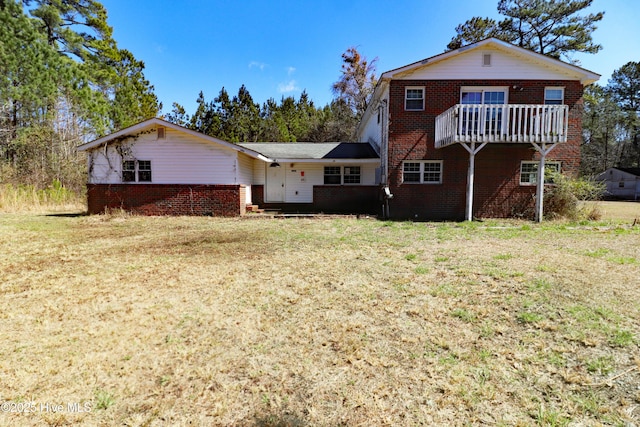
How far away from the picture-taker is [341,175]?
16.6 m

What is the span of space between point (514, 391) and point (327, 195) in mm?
13255

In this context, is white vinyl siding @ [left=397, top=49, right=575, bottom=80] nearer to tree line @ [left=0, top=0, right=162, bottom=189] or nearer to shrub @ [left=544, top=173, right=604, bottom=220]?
shrub @ [left=544, top=173, right=604, bottom=220]

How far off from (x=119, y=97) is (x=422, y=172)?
25291mm

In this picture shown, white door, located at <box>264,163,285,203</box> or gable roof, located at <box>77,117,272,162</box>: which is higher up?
gable roof, located at <box>77,117,272,162</box>

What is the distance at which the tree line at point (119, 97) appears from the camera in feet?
60.6

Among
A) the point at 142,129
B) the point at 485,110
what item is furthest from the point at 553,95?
the point at 142,129

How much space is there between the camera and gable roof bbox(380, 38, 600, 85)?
12.6 meters

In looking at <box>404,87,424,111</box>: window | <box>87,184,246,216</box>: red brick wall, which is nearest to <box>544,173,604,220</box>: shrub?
<box>404,87,424,111</box>: window

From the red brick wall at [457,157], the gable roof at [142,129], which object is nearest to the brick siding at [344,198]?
the red brick wall at [457,157]

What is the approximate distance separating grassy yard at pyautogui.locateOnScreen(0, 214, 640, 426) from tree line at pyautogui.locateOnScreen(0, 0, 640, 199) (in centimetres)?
1718

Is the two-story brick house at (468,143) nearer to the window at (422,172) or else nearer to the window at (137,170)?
the window at (422,172)

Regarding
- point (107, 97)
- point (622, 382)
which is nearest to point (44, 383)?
point (622, 382)

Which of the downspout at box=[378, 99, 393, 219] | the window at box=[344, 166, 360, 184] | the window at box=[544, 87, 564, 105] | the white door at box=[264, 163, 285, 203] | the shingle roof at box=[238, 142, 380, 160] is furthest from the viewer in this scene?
the white door at box=[264, 163, 285, 203]

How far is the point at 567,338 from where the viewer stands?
3273 millimetres
